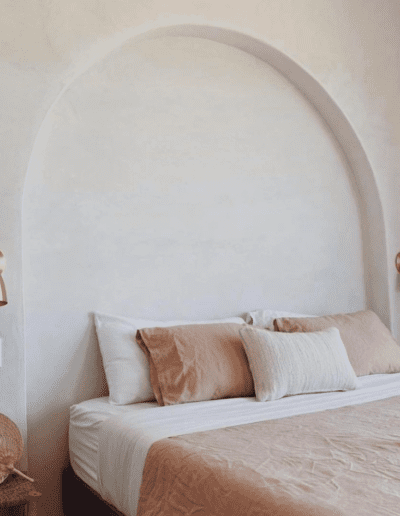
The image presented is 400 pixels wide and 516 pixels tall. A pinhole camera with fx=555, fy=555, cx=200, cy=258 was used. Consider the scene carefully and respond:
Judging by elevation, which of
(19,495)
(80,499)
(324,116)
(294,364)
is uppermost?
(324,116)

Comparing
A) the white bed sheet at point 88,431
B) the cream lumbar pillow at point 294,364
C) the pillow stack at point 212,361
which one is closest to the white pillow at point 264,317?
the pillow stack at point 212,361

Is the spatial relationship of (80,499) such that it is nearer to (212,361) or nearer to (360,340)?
(212,361)

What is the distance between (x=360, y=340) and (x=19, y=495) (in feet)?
6.47

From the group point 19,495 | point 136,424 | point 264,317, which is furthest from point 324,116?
point 19,495

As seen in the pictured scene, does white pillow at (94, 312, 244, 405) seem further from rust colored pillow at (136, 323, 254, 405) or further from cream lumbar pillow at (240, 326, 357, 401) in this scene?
cream lumbar pillow at (240, 326, 357, 401)

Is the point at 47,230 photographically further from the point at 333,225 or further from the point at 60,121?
the point at 333,225

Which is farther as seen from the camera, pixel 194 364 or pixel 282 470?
pixel 194 364

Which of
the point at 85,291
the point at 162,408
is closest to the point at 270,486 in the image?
the point at 162,408

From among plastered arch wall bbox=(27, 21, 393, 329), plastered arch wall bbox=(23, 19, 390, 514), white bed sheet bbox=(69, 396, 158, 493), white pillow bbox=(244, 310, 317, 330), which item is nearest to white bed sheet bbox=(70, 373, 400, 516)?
white bed sheet bbox=(69, 396, 158, 493)

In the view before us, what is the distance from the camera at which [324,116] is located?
3.81 meters

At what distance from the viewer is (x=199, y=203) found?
129 inches

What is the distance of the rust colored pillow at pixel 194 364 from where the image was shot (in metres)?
2.62

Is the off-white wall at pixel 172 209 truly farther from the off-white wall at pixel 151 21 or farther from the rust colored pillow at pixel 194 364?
the rust colored pillow at pixel 194 364

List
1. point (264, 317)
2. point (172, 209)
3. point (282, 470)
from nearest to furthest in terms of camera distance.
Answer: point (282, 470)
point (172, 209)
point (264, 317)
